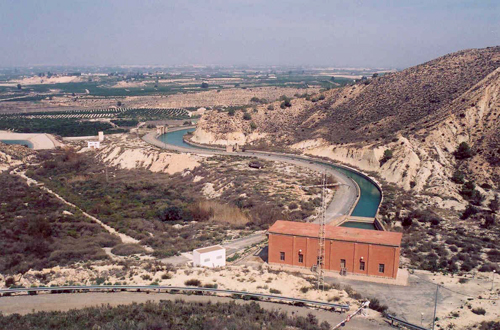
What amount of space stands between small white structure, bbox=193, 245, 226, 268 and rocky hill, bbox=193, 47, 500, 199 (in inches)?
1046

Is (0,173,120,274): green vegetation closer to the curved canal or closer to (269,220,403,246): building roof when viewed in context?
(269,220,403,246): building roof

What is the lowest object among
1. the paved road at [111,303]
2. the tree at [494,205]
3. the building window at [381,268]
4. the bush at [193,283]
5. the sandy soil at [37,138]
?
the sandy soil at [37,138]

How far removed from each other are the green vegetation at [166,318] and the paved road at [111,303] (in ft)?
2.82

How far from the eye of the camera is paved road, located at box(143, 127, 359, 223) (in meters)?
39.8

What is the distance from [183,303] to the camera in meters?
18.4

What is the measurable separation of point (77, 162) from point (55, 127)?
140 feet

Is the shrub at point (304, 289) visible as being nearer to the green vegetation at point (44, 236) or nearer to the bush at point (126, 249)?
the bush at point (126, 249)

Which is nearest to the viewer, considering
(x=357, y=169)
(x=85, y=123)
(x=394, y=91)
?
(x=357, y=169)

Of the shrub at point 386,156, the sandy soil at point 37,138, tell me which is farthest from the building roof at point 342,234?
the sandy soil at point 37,138

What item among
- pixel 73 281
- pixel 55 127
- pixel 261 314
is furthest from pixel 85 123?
pixel 261 314

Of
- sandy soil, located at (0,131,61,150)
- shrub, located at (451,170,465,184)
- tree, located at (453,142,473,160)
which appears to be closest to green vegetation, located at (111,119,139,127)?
sandy soil, located at (0,131,61,150)

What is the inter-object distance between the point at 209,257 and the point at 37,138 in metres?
74.2

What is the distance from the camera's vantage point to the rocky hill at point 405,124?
49.1m

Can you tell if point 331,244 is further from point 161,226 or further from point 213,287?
point 161,226
